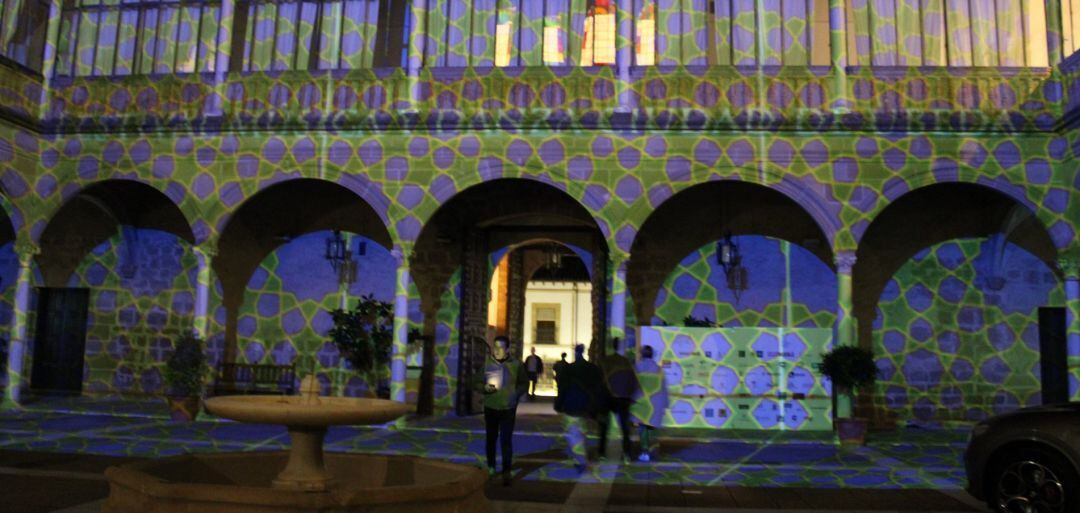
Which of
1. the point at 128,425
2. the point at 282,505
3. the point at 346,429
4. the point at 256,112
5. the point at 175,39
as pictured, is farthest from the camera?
the point at 175,39

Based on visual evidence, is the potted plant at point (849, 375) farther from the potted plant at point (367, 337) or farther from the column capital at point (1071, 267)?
the potted plant at point (367, 337)

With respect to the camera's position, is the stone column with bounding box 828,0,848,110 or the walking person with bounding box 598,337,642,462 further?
the stone column with bounding box 828,0,848,110

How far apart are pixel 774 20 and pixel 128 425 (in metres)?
11.2

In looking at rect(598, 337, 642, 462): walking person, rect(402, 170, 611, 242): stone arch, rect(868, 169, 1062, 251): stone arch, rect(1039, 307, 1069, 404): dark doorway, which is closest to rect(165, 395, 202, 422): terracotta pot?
rect(402, 170, 611, 242): stone arch

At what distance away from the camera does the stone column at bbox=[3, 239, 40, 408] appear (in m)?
13.1

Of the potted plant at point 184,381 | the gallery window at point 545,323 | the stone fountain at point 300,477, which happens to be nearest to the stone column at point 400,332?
the potted plant at point 184,381

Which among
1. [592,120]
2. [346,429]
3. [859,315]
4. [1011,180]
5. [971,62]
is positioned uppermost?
[971,62]

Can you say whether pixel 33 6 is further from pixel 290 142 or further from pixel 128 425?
pixel 128 425

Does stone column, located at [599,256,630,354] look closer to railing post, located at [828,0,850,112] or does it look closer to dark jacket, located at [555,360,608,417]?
dark jacket, located at [555,360,608,417]

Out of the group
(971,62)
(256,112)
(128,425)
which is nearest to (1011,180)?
(971,62)

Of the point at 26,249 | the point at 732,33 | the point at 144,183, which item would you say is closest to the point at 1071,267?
the point at 732,33

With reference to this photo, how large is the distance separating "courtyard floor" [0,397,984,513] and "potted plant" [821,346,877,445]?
30cm

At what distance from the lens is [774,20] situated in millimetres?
12867

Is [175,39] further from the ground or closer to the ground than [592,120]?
further from the ground
